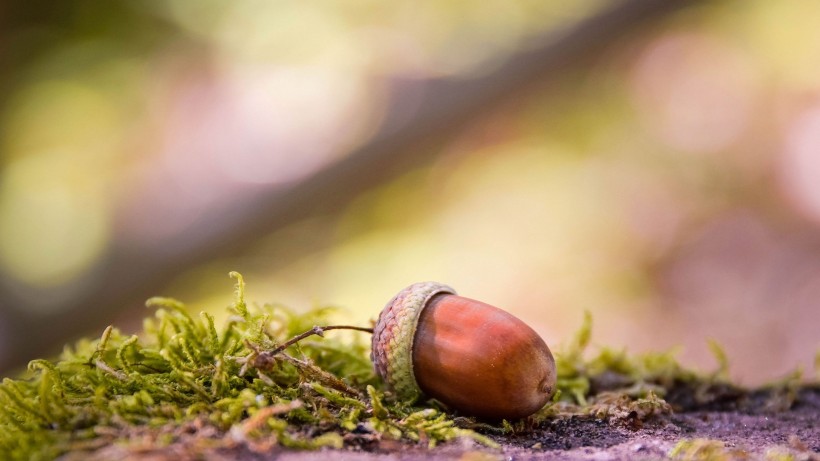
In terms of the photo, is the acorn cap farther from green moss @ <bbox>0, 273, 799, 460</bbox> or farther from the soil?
the soil

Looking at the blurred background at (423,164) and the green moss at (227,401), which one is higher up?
the blurred background at (423,164)

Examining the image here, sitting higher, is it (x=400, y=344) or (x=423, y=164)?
(x=423, y=164)

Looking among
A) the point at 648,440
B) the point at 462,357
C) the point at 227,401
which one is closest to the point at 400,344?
the point at 462,357

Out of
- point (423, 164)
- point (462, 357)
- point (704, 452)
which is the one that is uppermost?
point (423, 164)

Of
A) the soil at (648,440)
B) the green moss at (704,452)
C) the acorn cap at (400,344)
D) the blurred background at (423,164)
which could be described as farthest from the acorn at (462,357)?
the blurred background at (423,164)

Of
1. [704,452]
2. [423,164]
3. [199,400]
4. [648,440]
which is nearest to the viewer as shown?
[704,452]

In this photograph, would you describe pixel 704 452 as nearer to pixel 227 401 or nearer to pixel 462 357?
pixel 462 357

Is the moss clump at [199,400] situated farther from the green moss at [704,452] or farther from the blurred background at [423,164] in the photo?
the blurred background at [423,164]
